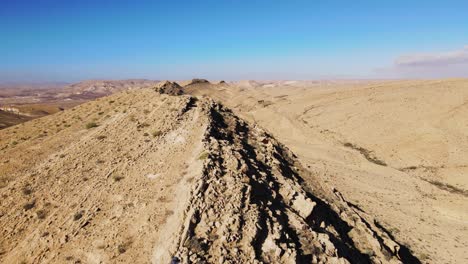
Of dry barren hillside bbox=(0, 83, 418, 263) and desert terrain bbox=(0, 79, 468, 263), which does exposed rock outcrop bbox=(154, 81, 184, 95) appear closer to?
desert terrain bbox=(0, 79, 468, 263)

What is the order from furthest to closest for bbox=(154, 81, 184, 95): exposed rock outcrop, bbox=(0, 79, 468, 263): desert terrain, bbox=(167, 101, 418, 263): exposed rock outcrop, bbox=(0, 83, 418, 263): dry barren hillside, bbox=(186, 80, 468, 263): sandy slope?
bbox=(154, 81, 184, 95): exposed rock outcrop
bbox=(186, 80, 468, 263): sandy slope
bbox=(0, 79, 468, 263): desert terrain
bbox=(0, 83, 418, 263): dry barren hillside
bbox=(167, 101, 418, 263): exposed rock outcrop

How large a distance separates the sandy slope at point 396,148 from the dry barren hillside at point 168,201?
5964 millimetres

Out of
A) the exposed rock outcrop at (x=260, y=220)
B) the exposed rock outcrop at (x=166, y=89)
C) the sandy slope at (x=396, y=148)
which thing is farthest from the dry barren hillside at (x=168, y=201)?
the exposed rock outcrop at (x=166, y=89)

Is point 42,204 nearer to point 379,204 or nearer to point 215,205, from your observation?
point 215,205

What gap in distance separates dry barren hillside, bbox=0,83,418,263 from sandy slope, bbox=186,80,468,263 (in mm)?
5964

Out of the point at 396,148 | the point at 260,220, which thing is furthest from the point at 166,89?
the point at 396,148

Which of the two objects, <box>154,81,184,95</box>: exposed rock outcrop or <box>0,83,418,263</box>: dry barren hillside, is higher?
<box>154,81,184,95</box>: exposed rock outcrop

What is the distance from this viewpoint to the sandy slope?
20836mm

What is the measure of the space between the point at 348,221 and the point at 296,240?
6067 millimetres

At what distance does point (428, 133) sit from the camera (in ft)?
136

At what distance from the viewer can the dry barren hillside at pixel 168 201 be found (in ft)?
26.8

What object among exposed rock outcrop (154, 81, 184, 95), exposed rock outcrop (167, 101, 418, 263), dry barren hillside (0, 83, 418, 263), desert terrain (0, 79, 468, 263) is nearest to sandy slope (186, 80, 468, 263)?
desert terrain (0, 79, 468, 263)

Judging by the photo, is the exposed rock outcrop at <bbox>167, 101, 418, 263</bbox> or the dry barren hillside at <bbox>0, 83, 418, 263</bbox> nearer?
the exposed rock outcrop at <bbox>167, 101, 418, 263</bbox>

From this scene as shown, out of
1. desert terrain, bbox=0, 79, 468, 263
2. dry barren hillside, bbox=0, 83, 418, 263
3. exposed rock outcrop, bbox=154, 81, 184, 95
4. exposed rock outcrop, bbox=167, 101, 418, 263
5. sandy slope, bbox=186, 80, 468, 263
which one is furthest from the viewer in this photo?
exposed rock outcrop, bbox=154, 81, 184, 95
